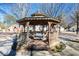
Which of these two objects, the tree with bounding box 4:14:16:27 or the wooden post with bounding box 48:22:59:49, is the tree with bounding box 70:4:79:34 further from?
the tree with bounding box 4:14:16:27

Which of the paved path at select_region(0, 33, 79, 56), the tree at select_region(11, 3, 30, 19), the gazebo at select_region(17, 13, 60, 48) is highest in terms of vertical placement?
the tree at select_region(11, 3, 30, 19)

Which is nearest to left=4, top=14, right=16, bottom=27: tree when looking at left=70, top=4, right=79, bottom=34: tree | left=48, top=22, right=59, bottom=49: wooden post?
left=48, top=22, right=59, bottom=49: wooden post

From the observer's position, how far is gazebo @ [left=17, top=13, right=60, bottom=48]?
7.18 ft

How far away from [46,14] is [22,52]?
63 cm

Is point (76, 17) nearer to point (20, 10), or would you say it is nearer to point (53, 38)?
point (53, 38)

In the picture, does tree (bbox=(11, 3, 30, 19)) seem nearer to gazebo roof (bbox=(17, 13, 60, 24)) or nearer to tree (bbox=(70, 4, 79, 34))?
gazebo roof (bbox=(17, 13, 60, 24))

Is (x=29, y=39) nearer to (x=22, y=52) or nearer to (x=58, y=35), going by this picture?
(x=22, y=52)

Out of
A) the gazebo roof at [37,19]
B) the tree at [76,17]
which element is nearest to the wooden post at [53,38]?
the gazebo roof at [37,19]

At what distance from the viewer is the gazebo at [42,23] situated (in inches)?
86.2

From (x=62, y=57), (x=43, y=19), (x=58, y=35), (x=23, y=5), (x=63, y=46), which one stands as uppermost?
(x=23, y=5)

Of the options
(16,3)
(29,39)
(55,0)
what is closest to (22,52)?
(29,39)

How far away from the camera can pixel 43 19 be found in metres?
2.20

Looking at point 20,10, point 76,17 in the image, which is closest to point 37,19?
point 20,10

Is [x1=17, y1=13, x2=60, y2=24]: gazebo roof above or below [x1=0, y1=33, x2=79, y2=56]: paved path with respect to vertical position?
above
